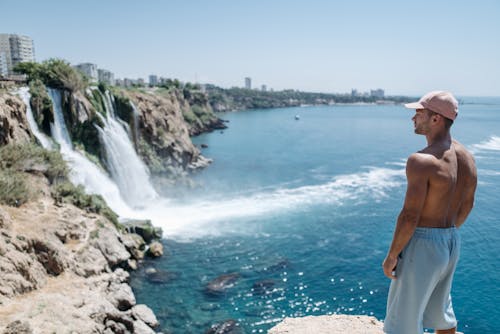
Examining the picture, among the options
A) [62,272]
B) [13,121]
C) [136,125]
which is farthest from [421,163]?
[136,125]

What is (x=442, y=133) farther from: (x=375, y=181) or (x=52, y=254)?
(x=375, y=181)

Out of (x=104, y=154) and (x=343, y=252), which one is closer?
(x=343, y=252)

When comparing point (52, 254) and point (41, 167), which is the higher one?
point (41, 167)

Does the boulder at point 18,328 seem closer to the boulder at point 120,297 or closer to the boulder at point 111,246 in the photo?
the boulder at point 120,297

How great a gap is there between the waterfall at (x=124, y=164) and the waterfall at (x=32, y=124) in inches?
179

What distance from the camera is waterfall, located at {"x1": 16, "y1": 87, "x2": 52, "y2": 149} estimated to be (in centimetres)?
2022

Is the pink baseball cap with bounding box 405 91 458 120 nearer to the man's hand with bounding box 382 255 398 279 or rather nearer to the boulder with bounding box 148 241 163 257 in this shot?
the man's hand with bounding box 382 255 398 279

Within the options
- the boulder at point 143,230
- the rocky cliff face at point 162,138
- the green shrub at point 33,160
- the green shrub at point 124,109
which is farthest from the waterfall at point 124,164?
the green shrub at point 33,160

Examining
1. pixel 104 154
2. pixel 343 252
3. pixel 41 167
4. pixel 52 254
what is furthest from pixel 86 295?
pixel 104 154

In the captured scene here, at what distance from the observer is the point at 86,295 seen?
37.3 ft

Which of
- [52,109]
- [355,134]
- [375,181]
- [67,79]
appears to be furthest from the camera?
[355,134]

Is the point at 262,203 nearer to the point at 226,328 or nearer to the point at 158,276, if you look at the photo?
the point at 158,276

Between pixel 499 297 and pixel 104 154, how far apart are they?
2265 cm

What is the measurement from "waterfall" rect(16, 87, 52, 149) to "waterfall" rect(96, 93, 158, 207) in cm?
455
